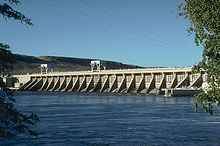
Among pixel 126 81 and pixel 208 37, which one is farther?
pixel 126 81

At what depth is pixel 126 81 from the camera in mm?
133625

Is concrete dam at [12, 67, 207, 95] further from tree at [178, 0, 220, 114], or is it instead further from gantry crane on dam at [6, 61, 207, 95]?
tree at [178, 0, 220, 114]

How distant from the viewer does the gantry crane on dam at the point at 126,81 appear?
11188 cm

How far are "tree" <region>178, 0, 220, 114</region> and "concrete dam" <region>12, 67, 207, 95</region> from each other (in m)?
82.0

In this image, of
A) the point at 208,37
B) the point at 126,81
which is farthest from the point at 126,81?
the point at 208,37

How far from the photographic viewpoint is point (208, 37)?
1452 centimetres

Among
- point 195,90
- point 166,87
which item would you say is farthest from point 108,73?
point 195,90

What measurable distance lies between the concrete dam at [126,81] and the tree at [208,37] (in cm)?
8202

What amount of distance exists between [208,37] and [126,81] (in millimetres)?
119232

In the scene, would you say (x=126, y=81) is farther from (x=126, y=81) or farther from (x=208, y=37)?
(x=208, y=37)

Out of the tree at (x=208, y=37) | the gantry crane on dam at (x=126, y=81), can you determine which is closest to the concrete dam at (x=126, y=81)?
the gantry crane on dam at (x=126, y=81)

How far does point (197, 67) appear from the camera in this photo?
1490cm

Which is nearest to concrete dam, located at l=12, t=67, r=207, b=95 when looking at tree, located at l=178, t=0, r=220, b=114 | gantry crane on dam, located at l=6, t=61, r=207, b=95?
gantry crane on dam, located at l=6, t=61, r=207, b=95

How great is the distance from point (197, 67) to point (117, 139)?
18.7 meters
